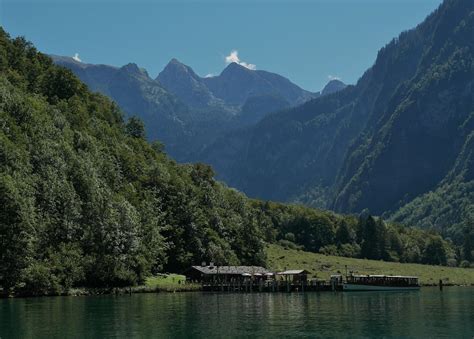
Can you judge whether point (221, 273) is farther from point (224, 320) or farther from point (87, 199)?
point (224, 320)

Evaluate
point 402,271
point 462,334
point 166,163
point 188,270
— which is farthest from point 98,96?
point 462,334

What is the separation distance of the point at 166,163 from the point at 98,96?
33974mm

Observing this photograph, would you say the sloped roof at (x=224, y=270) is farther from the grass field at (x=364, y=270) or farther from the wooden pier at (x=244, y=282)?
the grass field at (x=364, y=270)

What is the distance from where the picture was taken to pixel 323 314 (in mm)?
75125

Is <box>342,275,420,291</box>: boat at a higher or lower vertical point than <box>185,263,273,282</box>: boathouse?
lower

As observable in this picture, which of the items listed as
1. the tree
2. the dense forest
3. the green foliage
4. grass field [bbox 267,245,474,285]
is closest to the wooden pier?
the dense forest

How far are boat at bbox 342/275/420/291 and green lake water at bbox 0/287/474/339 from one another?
47.2 m

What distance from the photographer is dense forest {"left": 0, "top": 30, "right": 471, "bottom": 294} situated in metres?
98.7

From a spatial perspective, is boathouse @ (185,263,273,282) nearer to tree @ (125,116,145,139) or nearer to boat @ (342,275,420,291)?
boat @ (342,275,420,291)

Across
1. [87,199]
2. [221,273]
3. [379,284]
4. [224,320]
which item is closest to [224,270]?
[221,273]

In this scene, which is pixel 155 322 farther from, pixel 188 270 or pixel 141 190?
pixel 141 190

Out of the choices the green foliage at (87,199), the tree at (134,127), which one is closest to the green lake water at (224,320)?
the green foliage at (87,199)

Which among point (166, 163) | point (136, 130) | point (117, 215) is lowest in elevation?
point (117, 215)

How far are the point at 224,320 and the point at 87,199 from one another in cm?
5921
